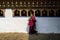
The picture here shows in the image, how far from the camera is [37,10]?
34.4 feet

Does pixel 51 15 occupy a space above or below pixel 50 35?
above

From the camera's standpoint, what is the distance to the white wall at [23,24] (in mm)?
10469

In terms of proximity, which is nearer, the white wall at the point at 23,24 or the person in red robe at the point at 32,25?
the person in red robe at the point at 32,25

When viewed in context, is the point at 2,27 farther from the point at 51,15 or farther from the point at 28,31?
the point at 51,15

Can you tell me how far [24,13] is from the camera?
10.6m

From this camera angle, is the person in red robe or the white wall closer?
the person in red robe

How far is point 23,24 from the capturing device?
10570 millimetres

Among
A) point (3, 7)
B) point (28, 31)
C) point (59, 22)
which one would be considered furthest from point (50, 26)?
point (3, 7)

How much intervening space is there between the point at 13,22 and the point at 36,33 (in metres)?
1.27

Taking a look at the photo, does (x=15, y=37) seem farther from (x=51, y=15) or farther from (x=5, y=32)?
(x=51, y=15)

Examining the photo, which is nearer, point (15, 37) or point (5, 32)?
point (15, 37)

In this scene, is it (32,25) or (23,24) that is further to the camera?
(23,24)

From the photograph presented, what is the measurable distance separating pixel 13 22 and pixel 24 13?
0.71 metres

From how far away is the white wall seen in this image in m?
10.5
